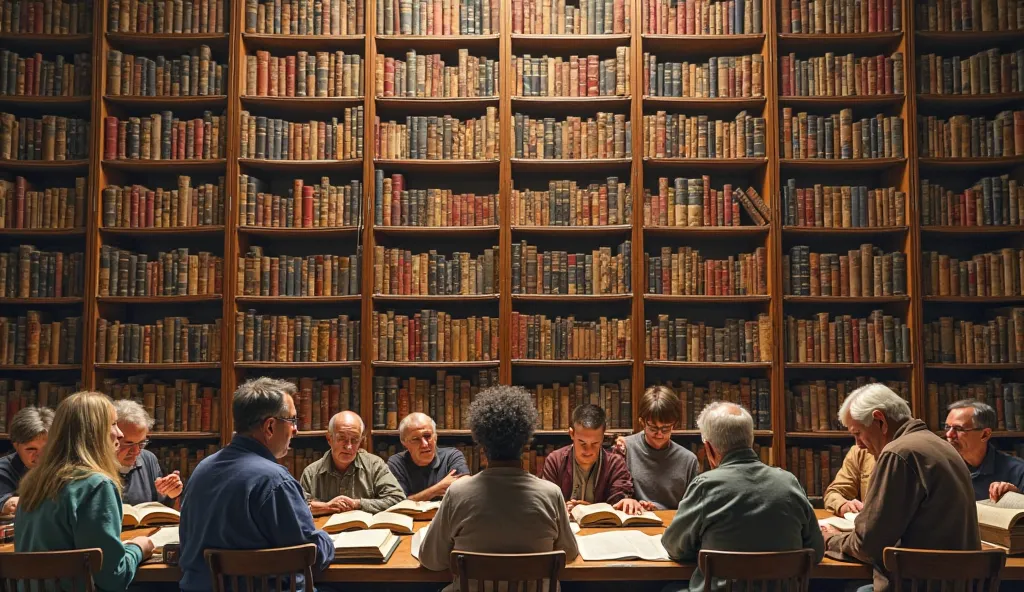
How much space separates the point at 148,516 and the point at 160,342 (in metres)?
1.82

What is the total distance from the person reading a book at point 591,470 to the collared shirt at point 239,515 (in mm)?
1664

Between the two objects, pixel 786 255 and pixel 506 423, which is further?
pixel 786 255

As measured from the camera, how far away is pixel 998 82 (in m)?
4.84

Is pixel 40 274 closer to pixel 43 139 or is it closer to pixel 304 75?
pixel 43 139

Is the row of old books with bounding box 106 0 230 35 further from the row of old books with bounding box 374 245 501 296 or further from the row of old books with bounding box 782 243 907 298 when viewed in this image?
the row of old books with bounding box 782 243 907 298

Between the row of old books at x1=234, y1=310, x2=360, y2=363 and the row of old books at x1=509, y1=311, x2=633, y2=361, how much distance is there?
1.00 m

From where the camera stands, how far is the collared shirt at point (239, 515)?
8.11 feet

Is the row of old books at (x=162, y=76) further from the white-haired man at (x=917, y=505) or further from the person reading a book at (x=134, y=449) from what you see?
the white-haired man at (x=917, y=505)

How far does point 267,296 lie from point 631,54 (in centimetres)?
264

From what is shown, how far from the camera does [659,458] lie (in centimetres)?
418

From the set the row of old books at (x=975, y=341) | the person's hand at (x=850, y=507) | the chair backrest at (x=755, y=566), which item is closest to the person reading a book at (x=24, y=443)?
the chair backrest at (x=755, y=566)

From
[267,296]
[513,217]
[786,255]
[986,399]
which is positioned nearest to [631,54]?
[513,217]

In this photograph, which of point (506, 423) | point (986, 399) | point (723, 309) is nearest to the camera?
point (506, 423)

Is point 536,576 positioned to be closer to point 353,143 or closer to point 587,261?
point 587,261
